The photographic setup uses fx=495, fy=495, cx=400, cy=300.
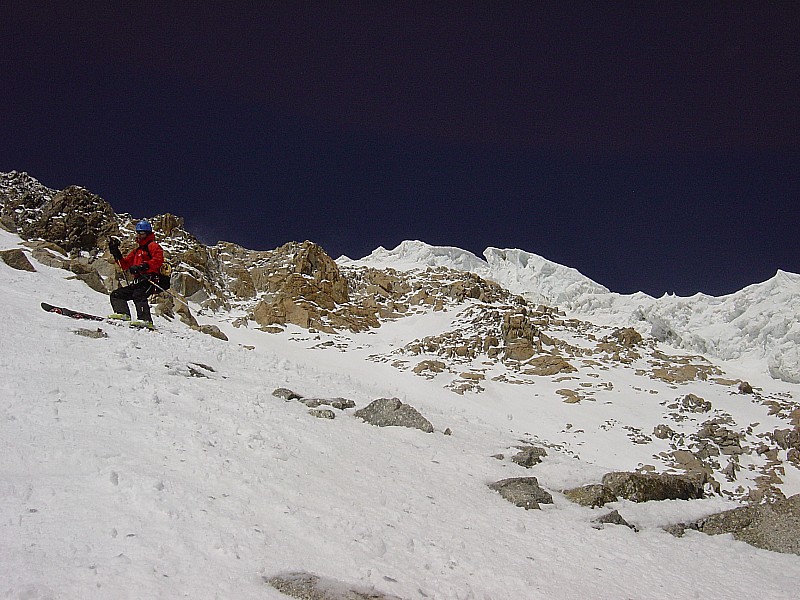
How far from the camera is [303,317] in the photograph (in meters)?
67.0

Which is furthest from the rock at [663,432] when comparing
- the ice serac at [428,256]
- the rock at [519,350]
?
the ice serac at [428,256]

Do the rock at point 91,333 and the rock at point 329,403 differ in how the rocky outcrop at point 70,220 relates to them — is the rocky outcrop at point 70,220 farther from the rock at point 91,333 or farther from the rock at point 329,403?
the rock at point 329,403

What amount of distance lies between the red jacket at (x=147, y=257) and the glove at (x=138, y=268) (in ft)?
0.22

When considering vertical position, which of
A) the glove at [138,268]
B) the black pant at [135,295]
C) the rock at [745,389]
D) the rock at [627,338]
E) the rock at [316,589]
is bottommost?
the rock at [316,589]

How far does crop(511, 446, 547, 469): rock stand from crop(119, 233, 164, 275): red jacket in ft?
44.2

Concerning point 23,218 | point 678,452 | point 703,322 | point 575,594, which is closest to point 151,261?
point 575,594

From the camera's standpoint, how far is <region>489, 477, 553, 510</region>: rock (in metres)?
7.09

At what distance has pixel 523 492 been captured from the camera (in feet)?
24.2

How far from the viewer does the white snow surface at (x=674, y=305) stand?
236ft

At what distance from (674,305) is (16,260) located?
4563 inches

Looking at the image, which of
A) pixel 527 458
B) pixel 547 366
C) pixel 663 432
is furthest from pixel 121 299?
pixel 547 366

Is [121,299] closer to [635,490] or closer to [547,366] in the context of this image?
[635,490]

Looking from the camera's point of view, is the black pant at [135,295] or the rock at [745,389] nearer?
the black pant at [135,295]

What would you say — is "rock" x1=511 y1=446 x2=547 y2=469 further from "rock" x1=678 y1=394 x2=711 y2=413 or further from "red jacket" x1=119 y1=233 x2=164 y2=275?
"rock" x1=678 y1=394 x2=711 y2=413
